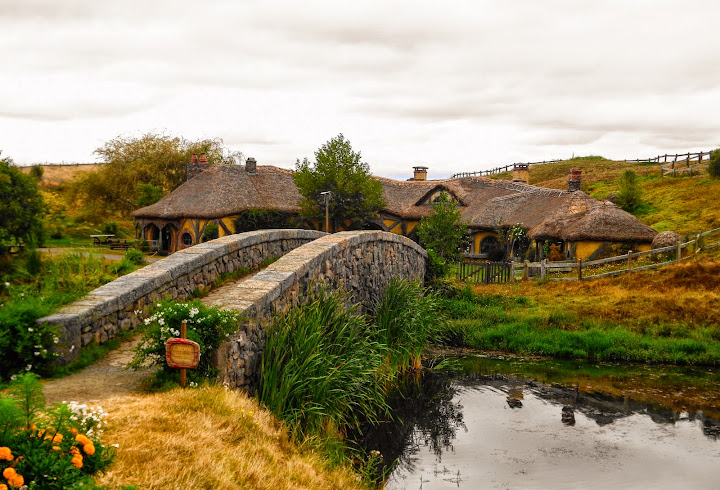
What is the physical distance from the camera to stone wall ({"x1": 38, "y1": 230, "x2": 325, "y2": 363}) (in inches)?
271

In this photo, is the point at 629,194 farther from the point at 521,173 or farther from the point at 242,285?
the point at 242,285

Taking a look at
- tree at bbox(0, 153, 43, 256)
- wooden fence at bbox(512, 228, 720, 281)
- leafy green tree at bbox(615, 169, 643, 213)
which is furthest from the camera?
leafy green tree at bbox(615, 169, 643, 213)

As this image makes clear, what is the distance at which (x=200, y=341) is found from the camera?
608cm

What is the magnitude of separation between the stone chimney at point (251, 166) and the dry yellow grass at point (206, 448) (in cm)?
3000

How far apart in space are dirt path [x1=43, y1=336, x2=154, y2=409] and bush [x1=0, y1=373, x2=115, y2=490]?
1297mm

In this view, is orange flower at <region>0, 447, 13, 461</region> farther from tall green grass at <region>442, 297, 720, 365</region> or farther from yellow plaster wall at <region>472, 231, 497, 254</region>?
yellow plaster wall at <region>472, 231, 497, 254</region>

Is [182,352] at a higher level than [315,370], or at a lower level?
higher

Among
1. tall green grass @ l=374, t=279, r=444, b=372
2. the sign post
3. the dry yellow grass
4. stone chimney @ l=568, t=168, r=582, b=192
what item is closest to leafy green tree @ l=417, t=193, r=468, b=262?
tall green grass @ l=374, t=279, r=444, b=372

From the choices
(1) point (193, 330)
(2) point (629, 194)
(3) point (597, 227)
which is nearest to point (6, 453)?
(1) point (193, 330)

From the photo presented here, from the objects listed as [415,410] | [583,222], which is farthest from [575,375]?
[583,222]

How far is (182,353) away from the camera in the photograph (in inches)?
228

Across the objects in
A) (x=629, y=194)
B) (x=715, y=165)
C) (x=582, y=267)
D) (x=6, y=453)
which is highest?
(x=715, y=165)

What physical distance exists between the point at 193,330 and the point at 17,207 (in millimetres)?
18896

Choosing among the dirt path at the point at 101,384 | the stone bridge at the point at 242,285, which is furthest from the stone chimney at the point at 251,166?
the dirt path at the point at 101,384
